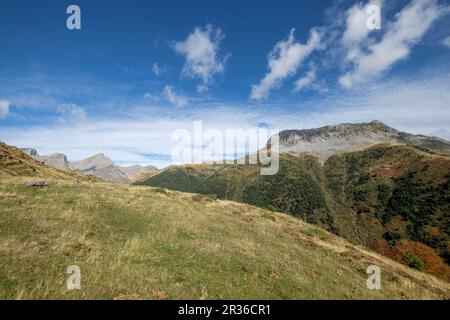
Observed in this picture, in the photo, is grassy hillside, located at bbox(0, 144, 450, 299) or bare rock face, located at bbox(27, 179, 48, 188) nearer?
grassy hillside, located at bbox(0, 144, 450, 299)

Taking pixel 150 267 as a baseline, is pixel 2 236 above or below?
A: above

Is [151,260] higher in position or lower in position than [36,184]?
lower

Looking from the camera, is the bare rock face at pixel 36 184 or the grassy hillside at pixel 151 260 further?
the bare rock face at pixel 36 184

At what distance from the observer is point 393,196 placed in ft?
616

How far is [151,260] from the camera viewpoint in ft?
47.9

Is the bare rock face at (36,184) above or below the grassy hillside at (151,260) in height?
above

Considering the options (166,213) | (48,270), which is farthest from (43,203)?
(48,270)

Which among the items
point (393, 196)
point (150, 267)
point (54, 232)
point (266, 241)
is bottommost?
point (393, 196)

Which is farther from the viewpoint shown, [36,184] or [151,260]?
[36,184]

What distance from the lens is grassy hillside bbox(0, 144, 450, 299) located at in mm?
11344

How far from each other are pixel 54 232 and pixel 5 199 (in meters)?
8.90

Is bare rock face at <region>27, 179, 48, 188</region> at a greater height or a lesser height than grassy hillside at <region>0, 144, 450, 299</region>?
greater

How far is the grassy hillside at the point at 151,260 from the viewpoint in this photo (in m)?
11.3
